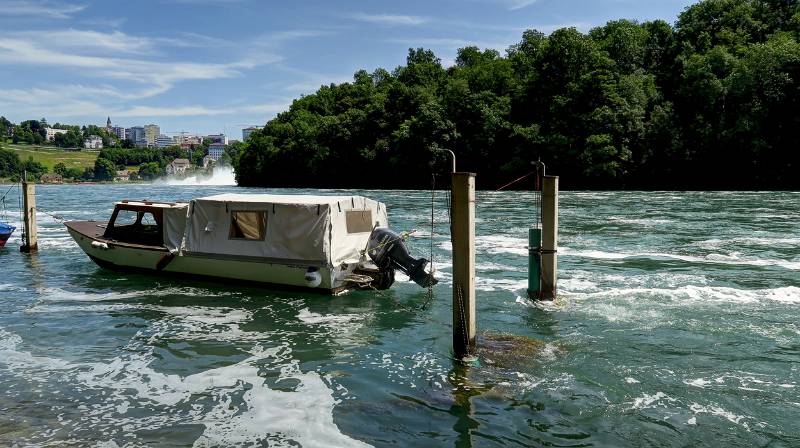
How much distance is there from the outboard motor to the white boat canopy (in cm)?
98

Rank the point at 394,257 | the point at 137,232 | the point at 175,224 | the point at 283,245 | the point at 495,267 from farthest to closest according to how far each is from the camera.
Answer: the point at 137,232 → the point at 495,267 → the point at 175,224 → the point at 283,245 → the point at 394,257

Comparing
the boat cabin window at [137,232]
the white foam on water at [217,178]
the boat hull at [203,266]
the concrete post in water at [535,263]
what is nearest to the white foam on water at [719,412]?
the concrete post in water at [535,263]

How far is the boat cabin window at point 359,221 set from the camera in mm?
19108

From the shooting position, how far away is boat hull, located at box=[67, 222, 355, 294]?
1817 cm

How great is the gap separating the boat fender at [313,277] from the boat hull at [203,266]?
6 centimetres

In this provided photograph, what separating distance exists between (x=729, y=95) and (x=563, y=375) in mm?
74507

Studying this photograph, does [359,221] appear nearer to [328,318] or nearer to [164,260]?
[328,318]

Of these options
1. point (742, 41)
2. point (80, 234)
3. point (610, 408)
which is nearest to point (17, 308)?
point (80, 234)

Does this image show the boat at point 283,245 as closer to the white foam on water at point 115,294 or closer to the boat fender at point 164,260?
the boat fender at point 164,260

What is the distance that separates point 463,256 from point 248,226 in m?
9.69

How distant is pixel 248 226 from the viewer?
19297 mm

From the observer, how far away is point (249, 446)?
873cm

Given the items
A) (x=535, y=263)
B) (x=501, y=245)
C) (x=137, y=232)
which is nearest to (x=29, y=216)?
(x=137, y=232)

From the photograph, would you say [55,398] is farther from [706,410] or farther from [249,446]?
[706,410]
